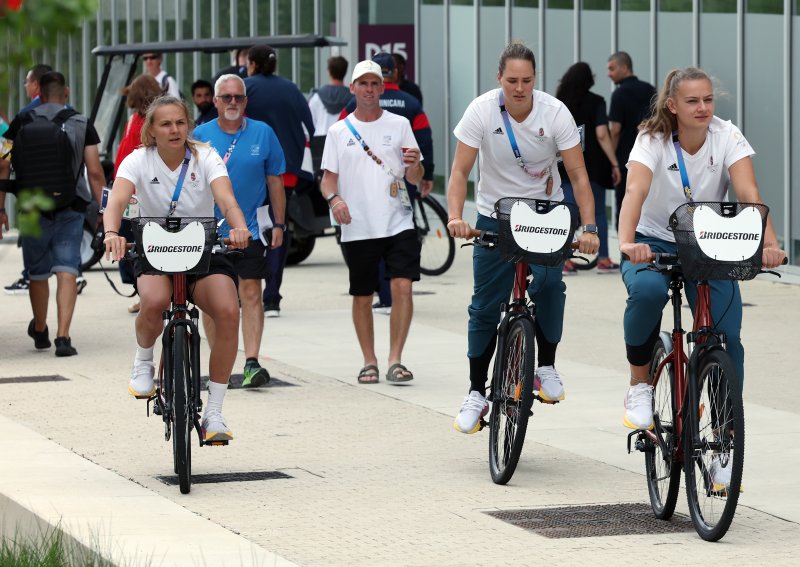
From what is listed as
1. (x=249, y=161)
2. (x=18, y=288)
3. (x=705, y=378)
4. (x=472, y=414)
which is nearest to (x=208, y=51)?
(x=18, y=288)

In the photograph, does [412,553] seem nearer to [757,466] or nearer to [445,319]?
[757,466]

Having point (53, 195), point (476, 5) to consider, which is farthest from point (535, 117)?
point (476, 5)

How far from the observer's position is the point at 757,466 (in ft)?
23.7

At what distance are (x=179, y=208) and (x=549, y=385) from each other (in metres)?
1.84

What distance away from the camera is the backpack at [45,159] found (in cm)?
1137

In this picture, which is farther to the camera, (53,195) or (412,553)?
(53,195)

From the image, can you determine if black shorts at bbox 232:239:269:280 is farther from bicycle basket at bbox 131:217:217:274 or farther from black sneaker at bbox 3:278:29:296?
black sneaker at bbox 3:278:29:296

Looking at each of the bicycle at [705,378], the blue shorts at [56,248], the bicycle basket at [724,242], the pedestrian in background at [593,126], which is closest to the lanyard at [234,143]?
the blue shorts at [56,248]

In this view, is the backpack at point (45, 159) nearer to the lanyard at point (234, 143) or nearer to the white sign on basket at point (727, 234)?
the lanyard at point (234, 143)

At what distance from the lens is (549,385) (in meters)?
7.41

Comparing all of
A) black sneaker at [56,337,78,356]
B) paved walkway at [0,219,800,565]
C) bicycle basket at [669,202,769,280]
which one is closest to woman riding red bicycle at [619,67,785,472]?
bicycle basket at [669,202,769,280]

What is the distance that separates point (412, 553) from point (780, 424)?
11.1 ft

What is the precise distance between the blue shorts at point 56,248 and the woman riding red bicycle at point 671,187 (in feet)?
19.9

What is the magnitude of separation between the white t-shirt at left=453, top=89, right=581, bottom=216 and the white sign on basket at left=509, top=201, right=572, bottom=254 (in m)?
0.61
